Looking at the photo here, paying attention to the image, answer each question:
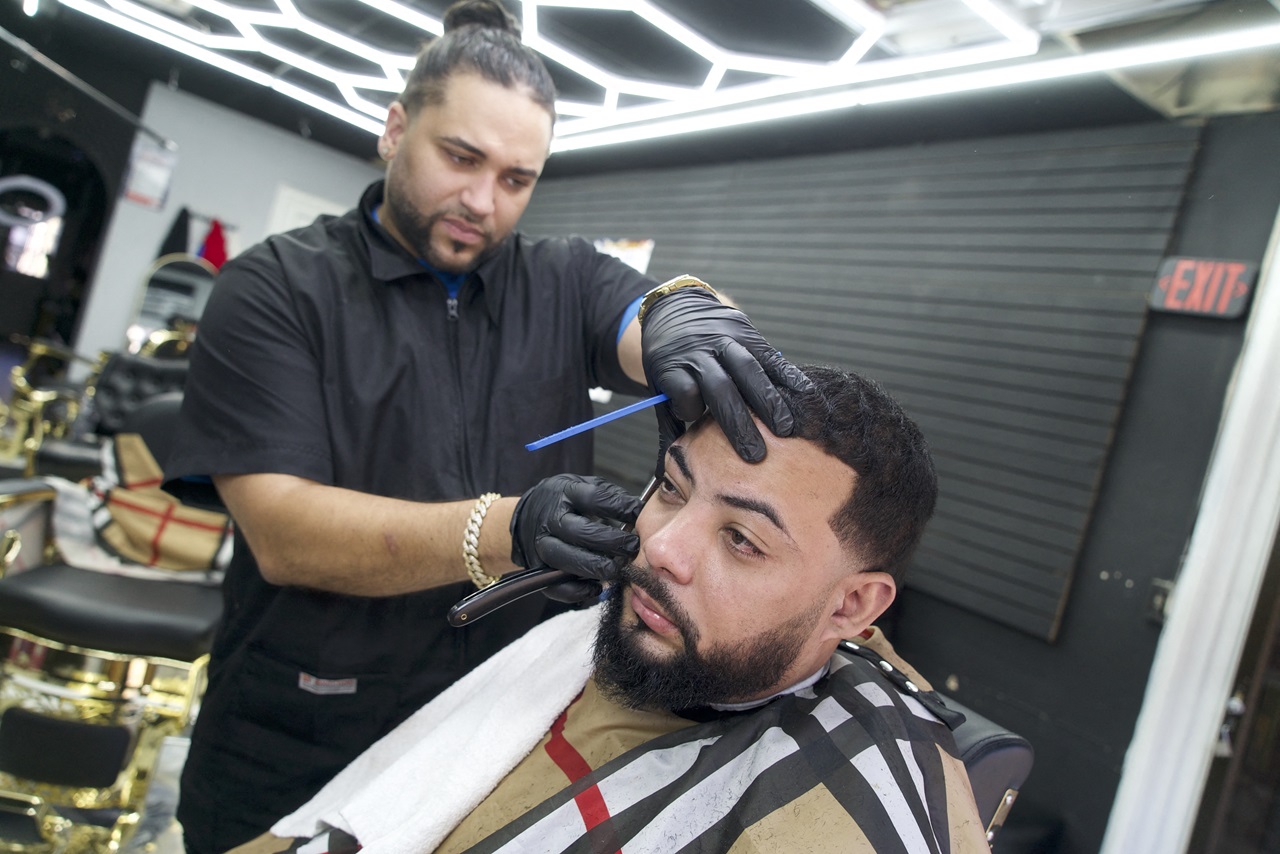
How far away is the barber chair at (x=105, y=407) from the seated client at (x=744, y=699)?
3780mm

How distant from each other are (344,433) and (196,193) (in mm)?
6142

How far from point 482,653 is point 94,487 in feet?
7.63

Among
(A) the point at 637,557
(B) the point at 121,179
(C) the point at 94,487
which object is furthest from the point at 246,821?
(B) the point at 121,179

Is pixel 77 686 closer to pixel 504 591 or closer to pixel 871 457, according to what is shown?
pixel 504 591

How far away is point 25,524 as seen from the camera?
95.5 inches

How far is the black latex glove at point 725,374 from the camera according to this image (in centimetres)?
100

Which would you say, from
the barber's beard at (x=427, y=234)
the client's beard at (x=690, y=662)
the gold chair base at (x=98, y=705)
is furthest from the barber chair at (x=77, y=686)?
the client's beard at (x=690, y=662)

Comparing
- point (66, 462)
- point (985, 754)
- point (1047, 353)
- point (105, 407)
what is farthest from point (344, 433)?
point (105, 407)

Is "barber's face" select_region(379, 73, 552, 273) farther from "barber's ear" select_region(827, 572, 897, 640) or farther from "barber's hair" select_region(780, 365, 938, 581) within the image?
"barber's ear" select_region(827, 572, 897, 640)

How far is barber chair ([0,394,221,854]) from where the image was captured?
2.29 metres

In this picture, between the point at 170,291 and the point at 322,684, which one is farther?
the point at 170,291

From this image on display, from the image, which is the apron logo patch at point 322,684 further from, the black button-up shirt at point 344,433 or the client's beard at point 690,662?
the client's beard at point 690,662

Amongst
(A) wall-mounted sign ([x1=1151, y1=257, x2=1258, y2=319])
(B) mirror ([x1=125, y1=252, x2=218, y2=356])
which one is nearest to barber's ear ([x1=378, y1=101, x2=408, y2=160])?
(A) wall-mounted sign ([x1=1151, y1=257, x2=1258, y2=319])

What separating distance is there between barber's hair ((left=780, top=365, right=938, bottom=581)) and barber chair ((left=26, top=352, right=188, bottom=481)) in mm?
4109
